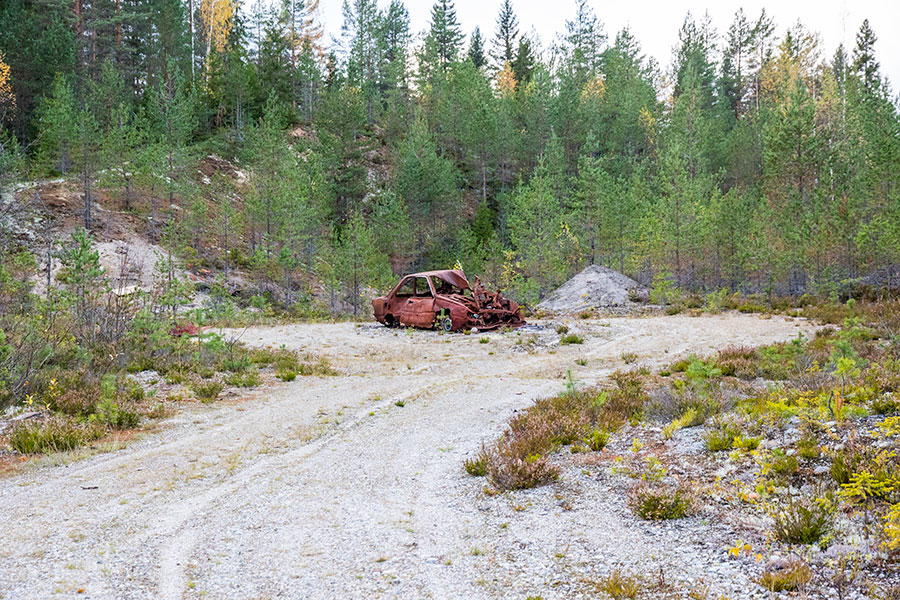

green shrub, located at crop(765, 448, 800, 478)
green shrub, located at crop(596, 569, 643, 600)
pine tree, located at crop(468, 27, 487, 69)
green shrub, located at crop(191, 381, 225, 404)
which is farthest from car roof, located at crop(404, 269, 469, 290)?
pine tree, located at crop(468, 27, 487, 69)

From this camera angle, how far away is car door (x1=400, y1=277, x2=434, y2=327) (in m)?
18.7

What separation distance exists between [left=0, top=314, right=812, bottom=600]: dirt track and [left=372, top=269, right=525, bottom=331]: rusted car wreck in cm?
925

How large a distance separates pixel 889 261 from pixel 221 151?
48091 mm

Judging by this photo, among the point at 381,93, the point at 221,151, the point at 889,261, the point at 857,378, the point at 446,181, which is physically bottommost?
the point at 857,378

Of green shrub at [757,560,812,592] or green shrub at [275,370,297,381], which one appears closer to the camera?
green shrub at [757,560,812,592]

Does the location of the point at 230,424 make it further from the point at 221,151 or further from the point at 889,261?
the point at 221,151

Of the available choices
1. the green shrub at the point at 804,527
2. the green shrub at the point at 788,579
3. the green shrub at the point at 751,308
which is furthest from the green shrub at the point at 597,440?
the green shrub at the point at 751,308

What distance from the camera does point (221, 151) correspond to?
49.7m

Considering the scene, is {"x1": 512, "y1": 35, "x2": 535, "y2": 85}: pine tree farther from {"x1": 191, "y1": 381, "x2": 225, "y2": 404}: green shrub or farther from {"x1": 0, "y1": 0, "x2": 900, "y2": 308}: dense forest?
{"x1": 191, "y1": 381, "x2": 225, "y2": 404}: green shrub

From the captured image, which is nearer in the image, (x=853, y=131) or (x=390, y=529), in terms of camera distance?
(x=390, y=529)

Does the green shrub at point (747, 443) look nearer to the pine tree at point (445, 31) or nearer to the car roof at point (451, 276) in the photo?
the car roof at point (451, 276)

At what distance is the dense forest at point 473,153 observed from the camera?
1228 inches

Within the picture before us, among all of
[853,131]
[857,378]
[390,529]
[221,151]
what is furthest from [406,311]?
[221,151]

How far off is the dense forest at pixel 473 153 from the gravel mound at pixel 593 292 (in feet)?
7.27
